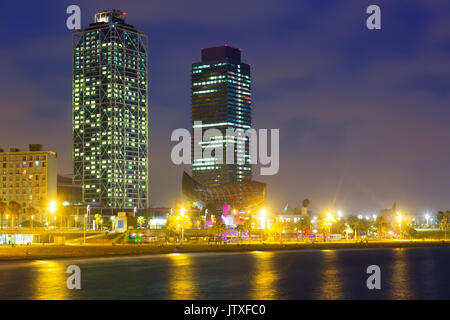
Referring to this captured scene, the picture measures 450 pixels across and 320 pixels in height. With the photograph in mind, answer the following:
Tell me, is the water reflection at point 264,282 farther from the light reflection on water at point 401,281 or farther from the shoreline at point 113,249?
the shoreline at point 113,249

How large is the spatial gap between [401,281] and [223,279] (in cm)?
2427

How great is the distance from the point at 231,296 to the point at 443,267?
173ft

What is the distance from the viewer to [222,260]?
109 metres

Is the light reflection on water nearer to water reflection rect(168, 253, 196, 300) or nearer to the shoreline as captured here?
water reflection rect(168, 253, 196, 300)

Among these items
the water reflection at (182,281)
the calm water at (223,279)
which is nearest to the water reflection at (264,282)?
the calm water at (223,279)

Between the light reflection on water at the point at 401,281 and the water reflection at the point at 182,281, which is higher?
the water reflection at the point at 182,281

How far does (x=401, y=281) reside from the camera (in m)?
80.4

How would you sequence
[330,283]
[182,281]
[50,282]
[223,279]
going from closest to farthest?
[50,282], [182,281], [330,283], [223,279]

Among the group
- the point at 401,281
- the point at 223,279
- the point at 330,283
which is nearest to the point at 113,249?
the point at 223,279

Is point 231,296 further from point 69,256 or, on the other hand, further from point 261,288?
point 69,256

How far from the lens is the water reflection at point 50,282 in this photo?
60188 mm
